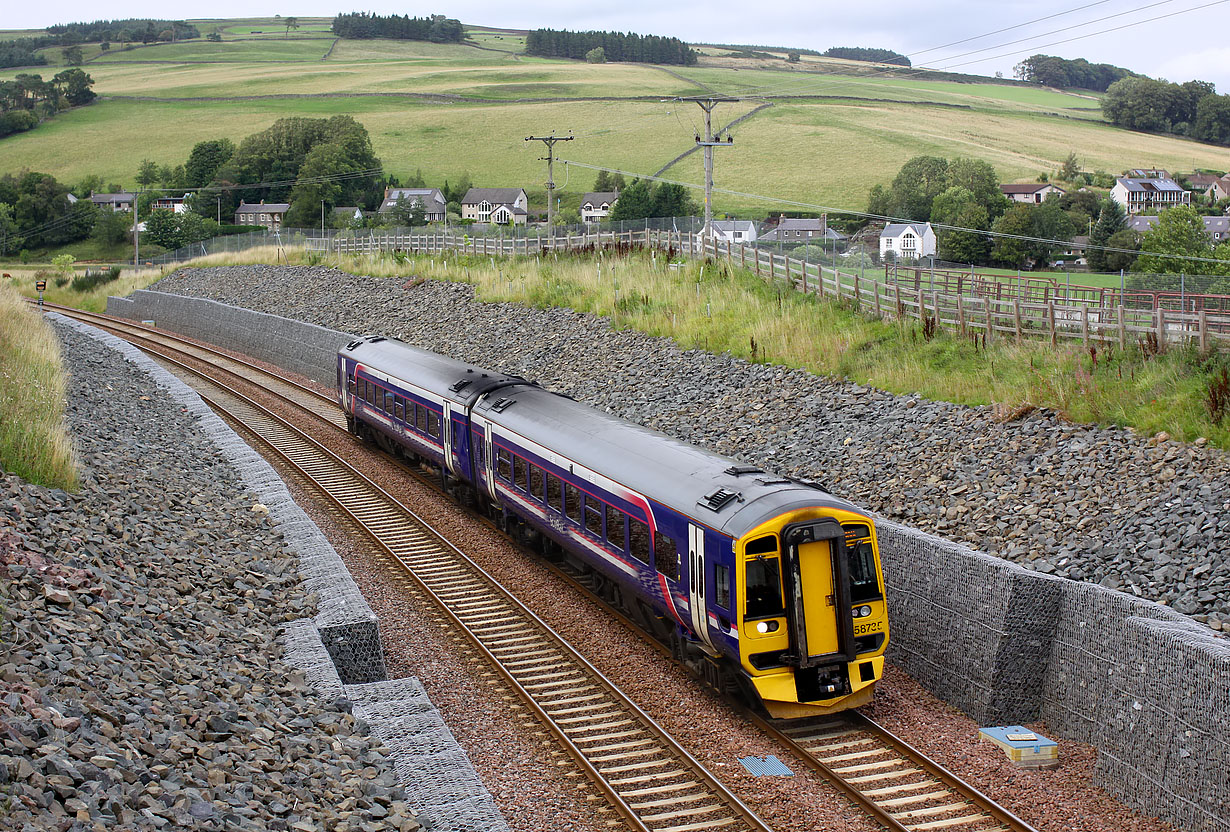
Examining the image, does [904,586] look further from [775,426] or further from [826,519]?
[775,426]

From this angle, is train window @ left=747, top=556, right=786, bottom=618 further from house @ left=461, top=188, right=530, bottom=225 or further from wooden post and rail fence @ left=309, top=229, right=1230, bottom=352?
house @ left=461, top=188, right=530, bottom=225

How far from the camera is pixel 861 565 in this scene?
12578 mm

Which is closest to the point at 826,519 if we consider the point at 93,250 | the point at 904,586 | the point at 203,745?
the point at 904,586

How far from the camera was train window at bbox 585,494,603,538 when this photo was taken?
15.5 m

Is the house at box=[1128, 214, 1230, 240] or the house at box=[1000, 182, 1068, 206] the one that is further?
the house at box=[1000, 182, 1068, 206]

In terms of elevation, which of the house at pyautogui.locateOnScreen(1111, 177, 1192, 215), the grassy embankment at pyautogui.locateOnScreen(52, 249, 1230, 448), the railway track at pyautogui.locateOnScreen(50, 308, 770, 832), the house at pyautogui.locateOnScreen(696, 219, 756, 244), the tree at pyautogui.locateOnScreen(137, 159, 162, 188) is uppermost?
the tree at pyautogui.locateOnScreen(137, 159, 162, 188)

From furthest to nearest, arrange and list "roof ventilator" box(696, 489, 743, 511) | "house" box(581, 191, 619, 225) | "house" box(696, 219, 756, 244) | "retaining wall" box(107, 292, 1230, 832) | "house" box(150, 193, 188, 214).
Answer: "house" box(150, 193, 188, 214) < "house" box(581, 191, 619, 225) < "house" box(696, 219, 756, 244) < "roof ventilator" box(696, 489, 743, 511) < "retaining wall" box(107, 292, 1230, 832)

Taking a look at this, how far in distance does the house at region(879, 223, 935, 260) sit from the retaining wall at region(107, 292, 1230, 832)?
194 feet

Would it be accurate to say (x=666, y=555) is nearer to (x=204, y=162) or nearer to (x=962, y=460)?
(x=962, y=460)

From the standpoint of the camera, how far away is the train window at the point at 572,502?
16.2 metres

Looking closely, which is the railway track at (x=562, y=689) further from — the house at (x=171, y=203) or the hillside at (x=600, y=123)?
the house at (x=171, y=203)

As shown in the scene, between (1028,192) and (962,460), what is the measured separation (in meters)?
80.1

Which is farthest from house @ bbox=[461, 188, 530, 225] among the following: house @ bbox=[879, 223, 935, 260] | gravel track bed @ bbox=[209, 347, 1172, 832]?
gravel track bed @ bbox=[209, 347, 1172, 832]

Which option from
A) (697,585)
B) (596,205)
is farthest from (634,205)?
(697,585)
